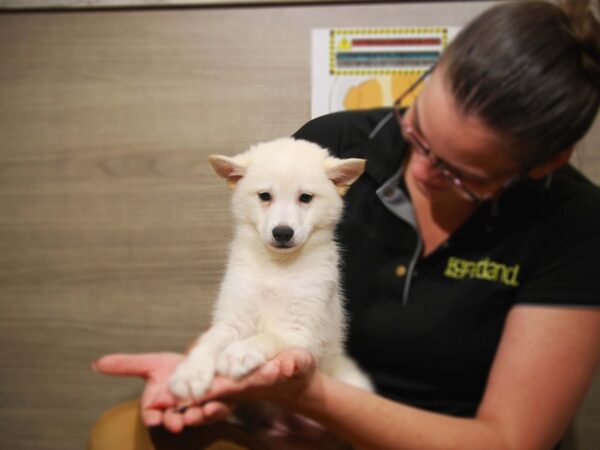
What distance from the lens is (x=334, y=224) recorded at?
0.91 meters

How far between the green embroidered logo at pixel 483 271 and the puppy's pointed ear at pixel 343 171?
1.07ft

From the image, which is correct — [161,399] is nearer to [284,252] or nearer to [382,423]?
[284,252]

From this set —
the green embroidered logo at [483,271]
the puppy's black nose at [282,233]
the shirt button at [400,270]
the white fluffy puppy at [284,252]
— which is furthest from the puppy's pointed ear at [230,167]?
the green embroidered logo at [483,271]

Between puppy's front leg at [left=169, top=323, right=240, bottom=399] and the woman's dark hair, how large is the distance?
26.1 inches

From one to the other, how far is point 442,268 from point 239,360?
520mm

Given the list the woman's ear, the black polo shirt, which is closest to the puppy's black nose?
the black polo shirt

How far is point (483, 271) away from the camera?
3.45ft

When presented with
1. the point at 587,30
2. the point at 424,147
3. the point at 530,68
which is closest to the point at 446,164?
the point at 424,147

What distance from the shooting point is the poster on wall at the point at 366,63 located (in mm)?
931

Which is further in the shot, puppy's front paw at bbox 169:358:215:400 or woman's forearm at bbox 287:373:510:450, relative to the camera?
woman's forearm at bbox 287:373:510:450

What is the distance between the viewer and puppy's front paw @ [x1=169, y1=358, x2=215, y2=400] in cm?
69

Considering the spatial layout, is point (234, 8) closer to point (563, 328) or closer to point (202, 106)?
point (202, 106)

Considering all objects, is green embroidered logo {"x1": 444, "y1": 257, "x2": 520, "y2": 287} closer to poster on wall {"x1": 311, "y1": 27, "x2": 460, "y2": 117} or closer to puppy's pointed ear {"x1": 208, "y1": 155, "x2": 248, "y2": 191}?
poster on wall {"x1": 311, "y1": 27, "x2": 460, "y2": 117}

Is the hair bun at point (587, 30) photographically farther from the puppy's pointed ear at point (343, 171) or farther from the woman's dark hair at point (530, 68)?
the puppy's pointed ear at point (343, 171)
